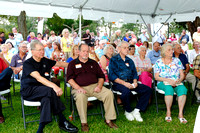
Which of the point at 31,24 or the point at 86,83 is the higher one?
the point at 31,24

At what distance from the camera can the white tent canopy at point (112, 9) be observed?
6025mm

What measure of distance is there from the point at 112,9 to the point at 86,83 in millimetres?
4472

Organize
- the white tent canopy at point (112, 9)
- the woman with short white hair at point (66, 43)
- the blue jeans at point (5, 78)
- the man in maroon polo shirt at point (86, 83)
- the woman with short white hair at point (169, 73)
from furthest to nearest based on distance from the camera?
the woman with short white hair at point (66, 43) → the white tent canopy at point (112, 9) → the woman with short white hair at point (169, 73) → the blue jeans at point (5, 78) → the man in maroon polo shirt at point (86, 83)

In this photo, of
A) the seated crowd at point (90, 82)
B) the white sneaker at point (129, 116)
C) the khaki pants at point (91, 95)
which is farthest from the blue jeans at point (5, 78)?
the white sneaker at point (129, 116)

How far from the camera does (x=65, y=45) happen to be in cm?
855

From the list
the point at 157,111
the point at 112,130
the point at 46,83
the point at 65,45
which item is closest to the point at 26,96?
the point at 46,83

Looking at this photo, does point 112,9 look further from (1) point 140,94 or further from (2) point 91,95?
(2) point 91,95

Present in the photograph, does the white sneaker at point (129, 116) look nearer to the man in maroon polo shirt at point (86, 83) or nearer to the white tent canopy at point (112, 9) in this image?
the man in maroon polo shirt at point (86, 83)

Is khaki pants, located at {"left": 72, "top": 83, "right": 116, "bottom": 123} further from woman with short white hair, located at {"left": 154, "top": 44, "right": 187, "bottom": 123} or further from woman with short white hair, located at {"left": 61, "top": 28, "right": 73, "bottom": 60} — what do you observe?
woman with short white hair, located at {"left": 61, "top": 28, "right": 73, "bottom": 60}

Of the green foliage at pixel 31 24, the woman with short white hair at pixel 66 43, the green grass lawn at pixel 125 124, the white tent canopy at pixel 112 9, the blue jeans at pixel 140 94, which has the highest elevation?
the green foliage at pixel 31 24

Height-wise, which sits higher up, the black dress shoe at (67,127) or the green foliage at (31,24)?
the green foliage at (31,24)

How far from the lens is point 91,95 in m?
3.75

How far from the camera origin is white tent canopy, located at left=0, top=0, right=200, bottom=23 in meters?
6.03

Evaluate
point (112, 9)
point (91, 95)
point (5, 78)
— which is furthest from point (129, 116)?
point (112, 9)
